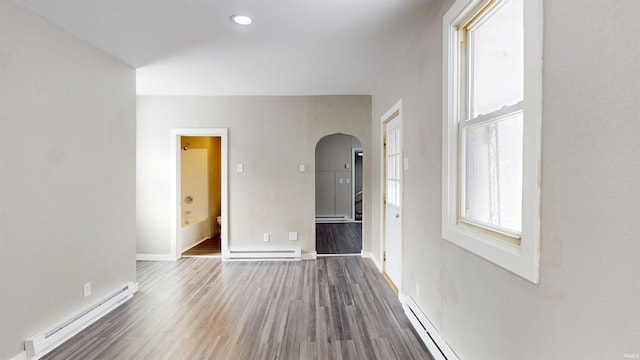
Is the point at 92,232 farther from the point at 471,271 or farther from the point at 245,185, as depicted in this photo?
the point at 471,271

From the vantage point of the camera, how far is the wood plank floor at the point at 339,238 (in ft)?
16.7

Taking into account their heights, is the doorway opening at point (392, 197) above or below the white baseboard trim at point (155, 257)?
above

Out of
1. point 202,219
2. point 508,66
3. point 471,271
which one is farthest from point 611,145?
point 202,219

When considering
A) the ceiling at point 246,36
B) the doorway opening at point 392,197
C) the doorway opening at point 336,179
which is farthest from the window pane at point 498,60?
the doorway opening at point 336,179

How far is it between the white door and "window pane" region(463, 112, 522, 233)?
1.27 m

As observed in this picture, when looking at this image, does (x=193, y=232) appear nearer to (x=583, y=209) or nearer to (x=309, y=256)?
(x=309, y=256)

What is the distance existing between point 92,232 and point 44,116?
1.10 m

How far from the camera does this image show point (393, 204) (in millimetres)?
3508

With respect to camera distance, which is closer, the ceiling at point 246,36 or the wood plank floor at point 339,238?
the ceiling at point 246,36

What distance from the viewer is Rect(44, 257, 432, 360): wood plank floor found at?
218 cm

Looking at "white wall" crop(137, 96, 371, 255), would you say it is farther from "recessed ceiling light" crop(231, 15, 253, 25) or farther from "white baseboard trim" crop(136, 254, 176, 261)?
"recessed ceiling light" crop(231, 15, 253, 25)

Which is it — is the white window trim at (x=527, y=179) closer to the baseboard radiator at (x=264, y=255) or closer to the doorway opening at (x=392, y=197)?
the doorway opening at (x=392, y=197)

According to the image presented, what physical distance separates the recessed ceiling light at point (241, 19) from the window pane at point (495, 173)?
1858 mm

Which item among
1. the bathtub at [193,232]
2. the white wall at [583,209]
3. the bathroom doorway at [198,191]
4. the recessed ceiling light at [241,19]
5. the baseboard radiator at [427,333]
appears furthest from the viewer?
the bathroom doorway at [198,191]
